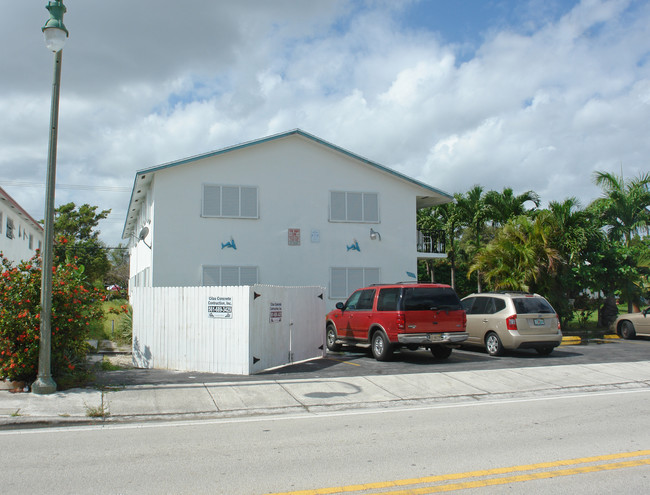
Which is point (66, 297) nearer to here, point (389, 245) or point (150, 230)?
point (150, 230)

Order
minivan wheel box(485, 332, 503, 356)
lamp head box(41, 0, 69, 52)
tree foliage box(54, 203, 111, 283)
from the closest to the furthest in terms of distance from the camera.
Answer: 1. lamp head box(41, 0, 69, 52)
2. minivan wheel box(485, 332, 503, 356)
3. tree foliage box(54, 203, 111, 283)

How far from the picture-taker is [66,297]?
34.3 feet

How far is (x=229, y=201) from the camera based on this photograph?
20.3m

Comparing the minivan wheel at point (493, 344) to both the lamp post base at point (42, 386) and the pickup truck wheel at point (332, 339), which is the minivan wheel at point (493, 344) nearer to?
the pickup truck wheel at point (332, 339)

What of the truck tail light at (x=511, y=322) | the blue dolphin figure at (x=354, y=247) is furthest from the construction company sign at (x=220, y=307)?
the blue dolphin figure at (x=354, y=247)

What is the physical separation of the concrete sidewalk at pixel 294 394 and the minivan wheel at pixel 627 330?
8.85 meters

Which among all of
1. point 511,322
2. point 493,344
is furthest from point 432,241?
point 511,322

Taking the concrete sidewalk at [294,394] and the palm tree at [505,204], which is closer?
the concrete sidewalk at [294,394]

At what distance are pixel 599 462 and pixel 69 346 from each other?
348 inches

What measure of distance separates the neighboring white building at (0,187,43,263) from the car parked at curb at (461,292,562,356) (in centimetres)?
2189

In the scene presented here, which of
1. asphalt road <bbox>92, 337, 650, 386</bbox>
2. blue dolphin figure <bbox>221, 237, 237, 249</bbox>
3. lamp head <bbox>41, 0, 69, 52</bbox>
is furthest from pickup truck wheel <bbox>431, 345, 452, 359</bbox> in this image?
lamp head <bbox>41, 0, 69, 52</bbox>

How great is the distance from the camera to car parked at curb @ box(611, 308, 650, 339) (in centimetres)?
2080

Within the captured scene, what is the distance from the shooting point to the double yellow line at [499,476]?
17.8 feet

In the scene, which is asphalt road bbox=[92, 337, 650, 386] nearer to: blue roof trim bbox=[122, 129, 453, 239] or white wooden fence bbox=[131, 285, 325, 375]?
white wooden fence bbox=[131, 285, 325, 375]
